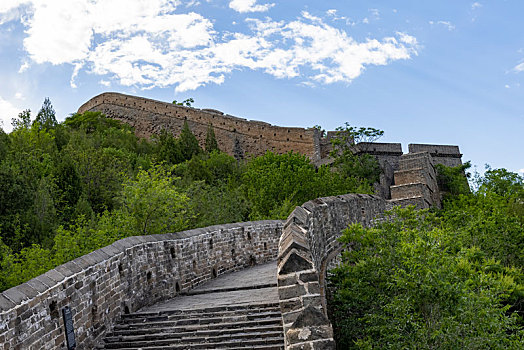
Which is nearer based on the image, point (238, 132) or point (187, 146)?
point (187, 146)

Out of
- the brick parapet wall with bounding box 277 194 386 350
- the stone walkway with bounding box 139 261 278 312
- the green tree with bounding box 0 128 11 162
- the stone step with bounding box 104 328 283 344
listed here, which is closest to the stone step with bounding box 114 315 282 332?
the stone step with bounding box 104 328 283 344

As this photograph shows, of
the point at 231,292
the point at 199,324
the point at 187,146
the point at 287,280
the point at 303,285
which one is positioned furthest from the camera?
the point at 187,146

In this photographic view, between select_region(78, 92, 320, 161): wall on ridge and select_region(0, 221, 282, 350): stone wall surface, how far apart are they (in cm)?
3218

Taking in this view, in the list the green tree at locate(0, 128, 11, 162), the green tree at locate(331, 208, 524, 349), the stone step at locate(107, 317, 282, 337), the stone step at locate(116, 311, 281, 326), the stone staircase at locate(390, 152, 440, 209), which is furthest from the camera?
the green tree at locate(0, 128, 11, 162)

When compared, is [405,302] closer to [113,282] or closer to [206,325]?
[206,325]

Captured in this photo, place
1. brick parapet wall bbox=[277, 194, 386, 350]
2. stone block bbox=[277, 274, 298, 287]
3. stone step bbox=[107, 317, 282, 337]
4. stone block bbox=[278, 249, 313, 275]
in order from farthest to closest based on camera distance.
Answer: stone step bbox=[107, 317, 282, 337] → stone block bbox=[278, 249, 313, 275] → stone block bbox=[277, 274, 298, 287] → brick parapet wall bbox=[277, 194, 386, 350]

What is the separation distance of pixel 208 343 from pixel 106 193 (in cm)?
1810

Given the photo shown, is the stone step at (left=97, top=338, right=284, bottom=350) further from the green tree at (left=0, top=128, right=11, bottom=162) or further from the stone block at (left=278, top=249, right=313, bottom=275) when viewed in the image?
the green tree at (left=0, top=128, right=11, bottom=162)

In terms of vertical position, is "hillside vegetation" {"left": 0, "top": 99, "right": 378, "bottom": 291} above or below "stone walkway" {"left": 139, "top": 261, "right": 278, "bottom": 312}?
above

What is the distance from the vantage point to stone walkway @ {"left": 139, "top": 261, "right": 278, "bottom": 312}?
939cm

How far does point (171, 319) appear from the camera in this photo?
8.74 metres

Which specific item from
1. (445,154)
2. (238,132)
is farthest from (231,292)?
(238,132)

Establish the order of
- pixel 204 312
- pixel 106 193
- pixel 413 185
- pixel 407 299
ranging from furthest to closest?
pixel 413 185
pixel 106 193
pixel 407 299
pixel 204 312

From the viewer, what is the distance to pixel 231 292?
10742mm
